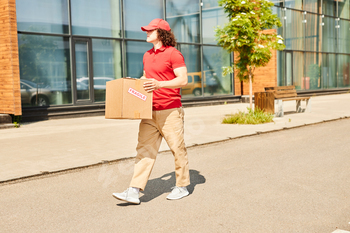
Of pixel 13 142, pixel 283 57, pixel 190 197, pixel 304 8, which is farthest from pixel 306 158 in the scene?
pixel 304 8

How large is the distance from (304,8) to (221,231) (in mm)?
25715

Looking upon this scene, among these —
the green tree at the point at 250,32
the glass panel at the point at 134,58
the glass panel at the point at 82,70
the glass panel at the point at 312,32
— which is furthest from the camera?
the glass panel at the point at 312,32

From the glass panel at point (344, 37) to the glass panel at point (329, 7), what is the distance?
3.84 ft

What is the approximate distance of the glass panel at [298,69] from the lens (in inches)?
1015

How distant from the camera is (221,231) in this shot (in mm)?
3648

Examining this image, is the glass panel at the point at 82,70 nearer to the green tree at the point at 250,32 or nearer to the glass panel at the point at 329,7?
the green tree at the point at 250,32

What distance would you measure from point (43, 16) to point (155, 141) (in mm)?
11451

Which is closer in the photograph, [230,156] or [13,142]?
[230,156]

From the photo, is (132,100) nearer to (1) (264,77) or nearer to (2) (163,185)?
(2) (163,185)

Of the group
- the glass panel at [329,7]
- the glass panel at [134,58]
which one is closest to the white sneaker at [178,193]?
the glass panel at [134,58]

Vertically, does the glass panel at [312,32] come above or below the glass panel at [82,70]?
above

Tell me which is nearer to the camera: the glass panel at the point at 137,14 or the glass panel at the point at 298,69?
the glass panel at the point at 137,14

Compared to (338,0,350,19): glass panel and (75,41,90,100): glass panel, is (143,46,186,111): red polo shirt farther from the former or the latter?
(338,0,350,19): glass panel

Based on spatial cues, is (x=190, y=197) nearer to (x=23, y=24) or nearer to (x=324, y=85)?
(x=23, y=24)
